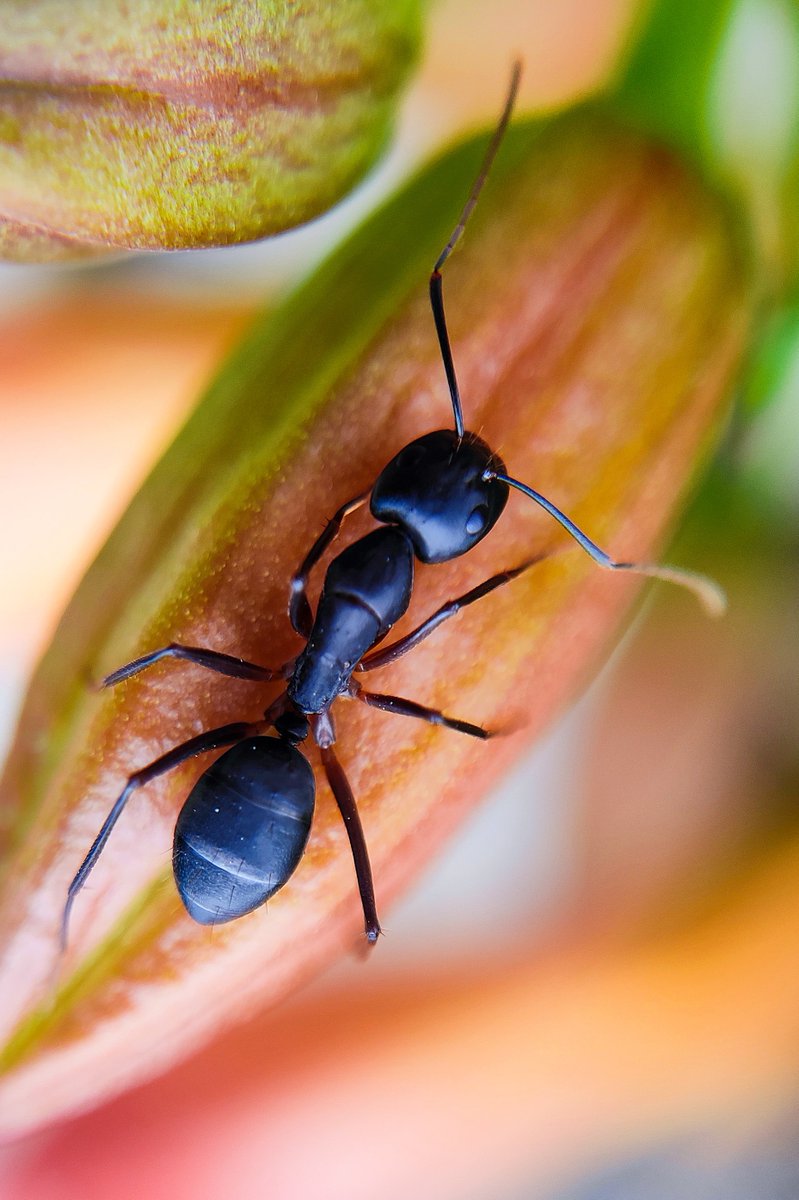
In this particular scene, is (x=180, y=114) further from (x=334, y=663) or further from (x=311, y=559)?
(x=334, y=663)

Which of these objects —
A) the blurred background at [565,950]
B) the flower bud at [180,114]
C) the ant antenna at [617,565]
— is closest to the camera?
the flower bud at [180,114]

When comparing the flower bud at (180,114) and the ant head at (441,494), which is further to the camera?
the ant head at (441,494)

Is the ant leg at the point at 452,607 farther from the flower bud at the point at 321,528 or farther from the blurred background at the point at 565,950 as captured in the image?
the blurred background at the point at 565,950

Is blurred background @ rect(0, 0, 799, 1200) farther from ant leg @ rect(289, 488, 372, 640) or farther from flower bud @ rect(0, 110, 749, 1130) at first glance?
A: ant leg @ rect(289, 488, 372, 640)

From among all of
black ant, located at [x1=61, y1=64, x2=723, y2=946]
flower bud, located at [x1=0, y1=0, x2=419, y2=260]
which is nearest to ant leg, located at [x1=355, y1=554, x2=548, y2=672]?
black ant, located at [x1=61, y1=64, x2=723, y2=946]

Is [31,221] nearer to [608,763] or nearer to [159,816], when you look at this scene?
[159,816]

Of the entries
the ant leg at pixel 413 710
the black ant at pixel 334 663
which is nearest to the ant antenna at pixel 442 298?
the black ant at pixel 334 663

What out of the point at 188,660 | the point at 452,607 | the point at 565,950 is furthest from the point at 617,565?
the point at 565,950

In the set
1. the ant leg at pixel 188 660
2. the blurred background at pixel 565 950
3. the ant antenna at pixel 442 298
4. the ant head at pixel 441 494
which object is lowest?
the blurred background at pixel 565 950
